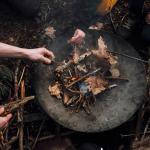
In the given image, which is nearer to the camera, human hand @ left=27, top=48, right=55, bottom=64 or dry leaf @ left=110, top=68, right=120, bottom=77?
human hand @ left=27, top=48, right=55, bottom=64

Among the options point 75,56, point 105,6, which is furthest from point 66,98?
point 105,6

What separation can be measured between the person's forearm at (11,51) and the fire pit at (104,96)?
63 cm

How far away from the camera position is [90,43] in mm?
5691

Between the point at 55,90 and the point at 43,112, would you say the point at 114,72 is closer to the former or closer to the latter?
the point at 55,90

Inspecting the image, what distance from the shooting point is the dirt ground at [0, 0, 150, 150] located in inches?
210

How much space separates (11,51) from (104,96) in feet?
5.69

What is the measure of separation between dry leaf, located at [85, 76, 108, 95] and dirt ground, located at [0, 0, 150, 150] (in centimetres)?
78

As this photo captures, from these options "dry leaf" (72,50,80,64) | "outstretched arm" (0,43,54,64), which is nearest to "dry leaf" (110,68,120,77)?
"dry leaf" (72,50,80,64)

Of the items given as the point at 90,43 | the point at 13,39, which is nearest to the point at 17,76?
the point at 13,39

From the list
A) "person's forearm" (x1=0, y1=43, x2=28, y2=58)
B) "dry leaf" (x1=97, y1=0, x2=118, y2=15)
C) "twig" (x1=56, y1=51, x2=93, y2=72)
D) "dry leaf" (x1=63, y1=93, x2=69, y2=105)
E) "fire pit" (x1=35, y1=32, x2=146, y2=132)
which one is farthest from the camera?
"dry leaf" (x1=97, y1=0, x2=118, y2=15)

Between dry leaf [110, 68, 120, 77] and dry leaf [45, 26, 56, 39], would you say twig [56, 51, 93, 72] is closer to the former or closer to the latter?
dry leaf [110, 68, 120, 77]

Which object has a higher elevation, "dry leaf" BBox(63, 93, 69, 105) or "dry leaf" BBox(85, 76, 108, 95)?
"dry leaf" BBox(85, 76, 108, 95)

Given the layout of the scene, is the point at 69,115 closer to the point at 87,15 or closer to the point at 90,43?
the point at 90,43

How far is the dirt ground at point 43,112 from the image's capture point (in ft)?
17.5
